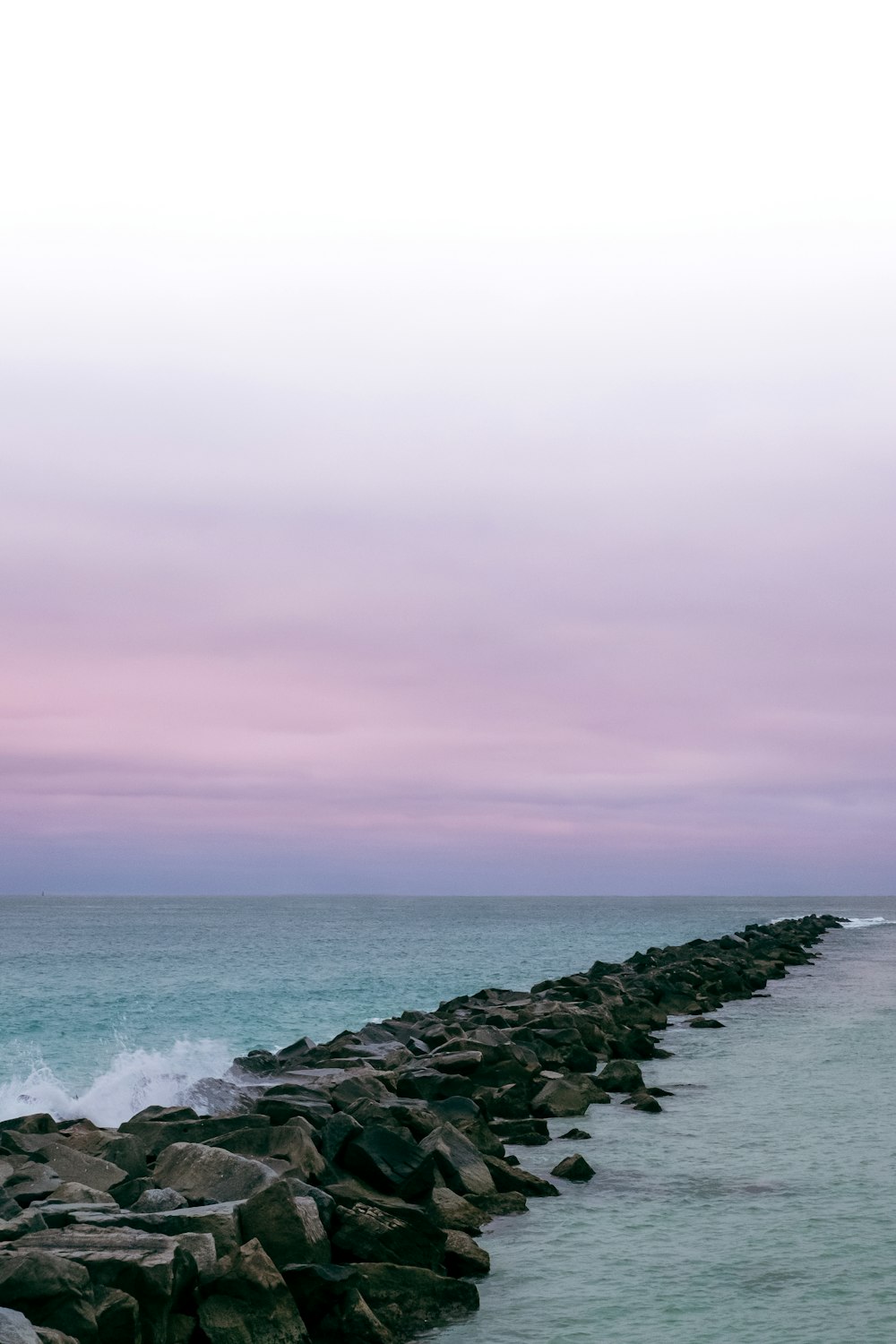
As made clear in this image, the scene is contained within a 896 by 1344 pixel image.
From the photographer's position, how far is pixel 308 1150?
10234mm

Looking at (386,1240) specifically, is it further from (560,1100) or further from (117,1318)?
(560,1100)

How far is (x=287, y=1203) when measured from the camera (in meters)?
8.38

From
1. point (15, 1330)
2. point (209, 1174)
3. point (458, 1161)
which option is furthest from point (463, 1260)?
point (15, 1330)

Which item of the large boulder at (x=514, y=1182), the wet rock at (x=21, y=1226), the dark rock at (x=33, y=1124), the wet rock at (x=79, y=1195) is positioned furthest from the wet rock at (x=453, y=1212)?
the dark rock at (x=33, y=1124)

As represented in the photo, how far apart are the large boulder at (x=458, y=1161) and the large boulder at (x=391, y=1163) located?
21cm

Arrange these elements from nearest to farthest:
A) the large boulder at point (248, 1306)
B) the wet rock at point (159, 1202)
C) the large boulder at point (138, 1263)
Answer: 1. the large boulder at point (138, 1263)
2. the large boulder at point (248, 1306)
3. the wet rock at point (159, 1202)

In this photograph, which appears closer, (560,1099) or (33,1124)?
(33,1124)

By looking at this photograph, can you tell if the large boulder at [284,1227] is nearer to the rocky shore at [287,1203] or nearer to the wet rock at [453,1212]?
the rocky shore at [287,1203]

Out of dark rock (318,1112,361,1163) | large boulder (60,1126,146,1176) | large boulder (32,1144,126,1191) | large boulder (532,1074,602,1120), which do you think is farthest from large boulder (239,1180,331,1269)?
large boulder (532,1074,602,1120)

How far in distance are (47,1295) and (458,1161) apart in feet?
15.0

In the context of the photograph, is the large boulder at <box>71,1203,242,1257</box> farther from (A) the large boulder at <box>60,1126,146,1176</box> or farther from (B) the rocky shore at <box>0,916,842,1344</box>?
(A) the large boulder at <box>60,1126,146,1176</box>

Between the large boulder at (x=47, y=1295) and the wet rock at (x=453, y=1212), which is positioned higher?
the large boulder at (x=47, y=1295)

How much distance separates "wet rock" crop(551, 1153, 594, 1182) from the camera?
37.3 feet

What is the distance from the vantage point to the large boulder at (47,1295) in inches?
265
